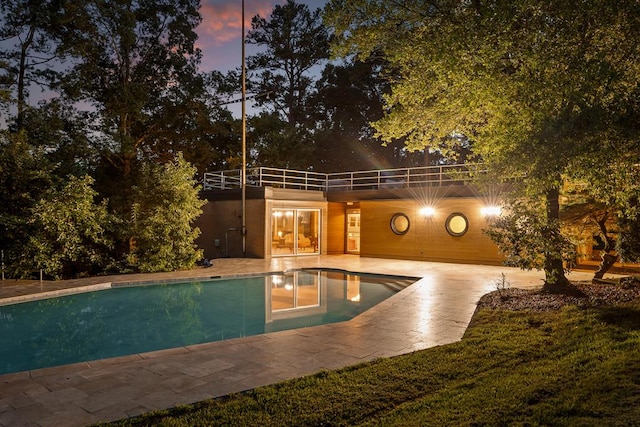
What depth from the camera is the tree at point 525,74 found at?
592 centimetres

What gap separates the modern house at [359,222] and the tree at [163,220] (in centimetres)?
334

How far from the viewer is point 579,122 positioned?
5.75 metres

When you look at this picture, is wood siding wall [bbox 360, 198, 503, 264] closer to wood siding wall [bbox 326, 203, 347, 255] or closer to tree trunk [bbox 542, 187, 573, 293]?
wood siding wall [bbox 326, 203, 347, 255]

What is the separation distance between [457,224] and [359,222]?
4.57m

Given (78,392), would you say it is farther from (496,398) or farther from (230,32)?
(230,32)

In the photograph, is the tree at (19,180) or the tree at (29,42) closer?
the tree at (19,180)

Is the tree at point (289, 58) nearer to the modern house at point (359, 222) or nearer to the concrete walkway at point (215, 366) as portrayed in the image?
the modern house at point (359, 222)

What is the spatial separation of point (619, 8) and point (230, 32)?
633 inches

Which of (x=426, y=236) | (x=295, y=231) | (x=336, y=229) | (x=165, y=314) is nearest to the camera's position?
(x=165, y=314)

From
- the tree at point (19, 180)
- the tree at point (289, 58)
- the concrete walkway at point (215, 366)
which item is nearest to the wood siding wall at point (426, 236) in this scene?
the concrete walkway at point (215, 366)

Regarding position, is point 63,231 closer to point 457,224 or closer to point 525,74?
point 525,74

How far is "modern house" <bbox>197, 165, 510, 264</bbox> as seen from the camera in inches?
595

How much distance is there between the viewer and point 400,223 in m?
16.7

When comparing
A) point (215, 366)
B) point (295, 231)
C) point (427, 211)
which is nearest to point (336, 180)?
point (295, 231)
